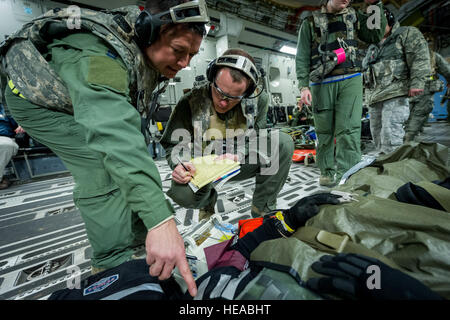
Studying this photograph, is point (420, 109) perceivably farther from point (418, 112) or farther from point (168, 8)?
point (168, 8)

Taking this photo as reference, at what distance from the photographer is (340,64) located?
62.7 inches

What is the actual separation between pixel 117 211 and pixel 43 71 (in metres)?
0.60

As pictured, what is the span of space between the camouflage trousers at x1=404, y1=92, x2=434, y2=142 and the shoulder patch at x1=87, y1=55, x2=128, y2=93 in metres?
4.41

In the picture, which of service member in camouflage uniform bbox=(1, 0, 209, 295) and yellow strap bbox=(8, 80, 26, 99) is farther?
yellow strap bbox=(8, 80, 26, 99)

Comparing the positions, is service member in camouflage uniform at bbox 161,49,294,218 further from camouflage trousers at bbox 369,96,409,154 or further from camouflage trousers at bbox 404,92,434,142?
camouflage trousers at bbox 404,92,434,142

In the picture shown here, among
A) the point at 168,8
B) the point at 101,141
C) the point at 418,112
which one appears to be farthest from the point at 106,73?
the point at 418,112

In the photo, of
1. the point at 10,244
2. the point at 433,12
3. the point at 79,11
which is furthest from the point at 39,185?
the point at 433,12

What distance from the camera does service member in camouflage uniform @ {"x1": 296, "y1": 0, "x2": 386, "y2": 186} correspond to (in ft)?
5.19

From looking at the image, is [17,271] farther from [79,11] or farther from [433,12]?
[433,12]

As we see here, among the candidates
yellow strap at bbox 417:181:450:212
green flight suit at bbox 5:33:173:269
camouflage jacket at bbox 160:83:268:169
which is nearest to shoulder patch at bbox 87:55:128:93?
green flight suit at bbox 5:33:173:269

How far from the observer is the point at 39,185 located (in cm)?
261

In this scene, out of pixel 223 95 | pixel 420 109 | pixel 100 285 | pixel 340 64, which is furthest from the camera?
pixel 420 109

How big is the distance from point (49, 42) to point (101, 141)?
55 centimetres

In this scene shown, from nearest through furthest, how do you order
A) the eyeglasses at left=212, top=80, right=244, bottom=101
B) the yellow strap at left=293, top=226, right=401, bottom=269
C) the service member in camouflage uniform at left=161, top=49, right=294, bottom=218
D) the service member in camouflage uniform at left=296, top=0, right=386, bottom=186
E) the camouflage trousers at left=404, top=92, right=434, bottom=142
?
the yellow strap at left=293, top=226, right=401, bottom=269 → the eyeglasses at left=212, top=80, right=244, bottom=101 → the service member in camouflage uniform at left=161, top=49, right=294, bottom=218 → the service member in camouflage uniform at left=296, top=0, right=386, bottom=186 → the camouflage trousers at left=404, top=92, right=434, bottom=142
